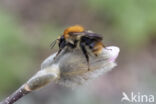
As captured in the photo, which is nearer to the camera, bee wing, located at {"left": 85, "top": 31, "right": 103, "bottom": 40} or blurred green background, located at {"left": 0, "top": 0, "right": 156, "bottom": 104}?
bee wing, located at {"left": 85, "top": 31, "right": 103, "bottom": 40}

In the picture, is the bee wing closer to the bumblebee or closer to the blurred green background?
the bumblebee

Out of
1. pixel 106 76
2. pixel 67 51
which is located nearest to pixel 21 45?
pixel 106 76

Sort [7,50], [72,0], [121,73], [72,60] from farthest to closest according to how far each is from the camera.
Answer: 1. [72,0]
2. [121,73]
3. [7,50]
4. [72,60]

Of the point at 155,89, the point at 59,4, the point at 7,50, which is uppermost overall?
the point at 59,4

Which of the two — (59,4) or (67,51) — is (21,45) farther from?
(67,51)

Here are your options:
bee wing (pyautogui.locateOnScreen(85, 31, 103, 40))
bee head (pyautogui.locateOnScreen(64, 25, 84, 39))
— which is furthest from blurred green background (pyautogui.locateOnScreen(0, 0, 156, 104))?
bee wing (pyautogui.locateOnScreen(85, 31, 103, 40))

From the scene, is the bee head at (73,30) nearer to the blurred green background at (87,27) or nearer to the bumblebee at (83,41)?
the bumblebee at (83,41)

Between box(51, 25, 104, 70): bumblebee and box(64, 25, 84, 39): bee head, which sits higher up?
box(64, 25, 84, 39): bee head
